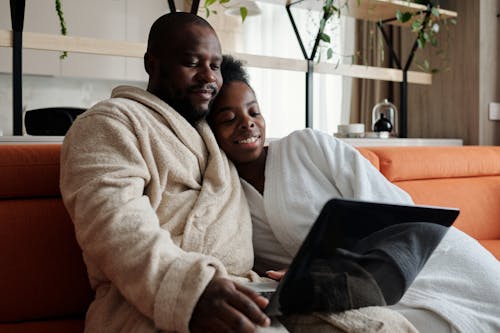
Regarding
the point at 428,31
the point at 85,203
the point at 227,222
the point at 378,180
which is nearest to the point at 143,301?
the point at 85,203

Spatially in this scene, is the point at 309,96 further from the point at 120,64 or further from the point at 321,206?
the point at 120,64

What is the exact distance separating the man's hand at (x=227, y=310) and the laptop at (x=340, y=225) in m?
0.04

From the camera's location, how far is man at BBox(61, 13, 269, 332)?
0.92 metres

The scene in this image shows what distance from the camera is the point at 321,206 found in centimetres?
139

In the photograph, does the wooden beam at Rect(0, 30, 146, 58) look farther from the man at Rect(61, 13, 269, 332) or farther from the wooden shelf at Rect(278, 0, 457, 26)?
the wooden shelf at Rect(278, 0, 457, 26)

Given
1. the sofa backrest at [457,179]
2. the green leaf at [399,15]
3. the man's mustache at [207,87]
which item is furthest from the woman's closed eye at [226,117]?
the green leaf at [399,15]

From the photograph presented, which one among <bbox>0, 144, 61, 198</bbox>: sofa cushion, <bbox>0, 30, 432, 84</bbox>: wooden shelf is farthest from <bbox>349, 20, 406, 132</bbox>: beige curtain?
<bbox>0, 144, 61, 198</bbox>: sofa cushion

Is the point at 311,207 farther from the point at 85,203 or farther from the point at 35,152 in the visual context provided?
the point at 35,152

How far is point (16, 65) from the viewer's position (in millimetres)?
1797

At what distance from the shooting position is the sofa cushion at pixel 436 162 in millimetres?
2094

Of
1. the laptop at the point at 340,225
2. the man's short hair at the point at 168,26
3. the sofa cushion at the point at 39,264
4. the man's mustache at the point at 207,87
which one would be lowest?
the sofa cushion at the point at 39,264

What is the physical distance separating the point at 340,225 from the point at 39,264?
2.77 ft

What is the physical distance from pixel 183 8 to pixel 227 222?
3.55 m

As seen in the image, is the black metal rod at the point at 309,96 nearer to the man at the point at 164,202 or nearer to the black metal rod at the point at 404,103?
the black metal rod at the point at 404,103
